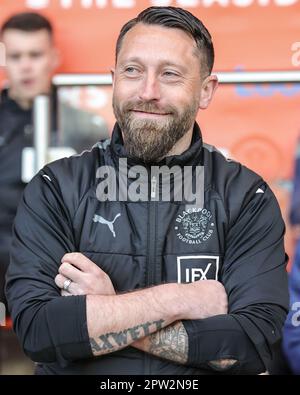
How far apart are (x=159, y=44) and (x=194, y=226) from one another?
0.50 meters

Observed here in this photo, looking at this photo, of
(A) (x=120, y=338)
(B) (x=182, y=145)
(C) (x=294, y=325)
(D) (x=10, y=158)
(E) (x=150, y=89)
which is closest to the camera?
(A) (x=120, y=338)

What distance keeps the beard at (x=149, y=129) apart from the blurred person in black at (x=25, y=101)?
1.14 meters

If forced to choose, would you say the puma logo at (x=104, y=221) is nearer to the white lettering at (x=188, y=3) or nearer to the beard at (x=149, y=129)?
the beard at (x=149, y=129)

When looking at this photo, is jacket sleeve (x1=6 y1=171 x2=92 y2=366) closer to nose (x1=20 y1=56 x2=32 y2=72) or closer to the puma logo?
the puma logo

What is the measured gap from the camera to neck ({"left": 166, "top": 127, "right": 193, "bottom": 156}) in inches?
85.7

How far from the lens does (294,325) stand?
10.4 feet

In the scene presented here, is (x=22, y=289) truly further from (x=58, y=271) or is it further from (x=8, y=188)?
(x=8, y=188)

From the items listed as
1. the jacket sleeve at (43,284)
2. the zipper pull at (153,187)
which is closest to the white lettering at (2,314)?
the jacket sleeve at (43,284)

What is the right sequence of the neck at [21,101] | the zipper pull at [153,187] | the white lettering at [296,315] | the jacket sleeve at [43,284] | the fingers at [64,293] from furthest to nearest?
the neck at [21,101]
the white lettering at [296,315]
the zipper pull at [153,187]
the fingers at [64,293]
the jacket sleeve at [43,284]

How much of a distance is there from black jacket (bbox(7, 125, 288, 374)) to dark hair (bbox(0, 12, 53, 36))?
1233 mm

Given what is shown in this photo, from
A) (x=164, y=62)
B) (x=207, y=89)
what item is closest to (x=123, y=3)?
(x=207, y=89)

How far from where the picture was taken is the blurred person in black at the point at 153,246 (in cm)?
193

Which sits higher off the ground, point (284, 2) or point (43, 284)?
point (284, 2)

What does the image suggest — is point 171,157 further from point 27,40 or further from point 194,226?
point 27,40
